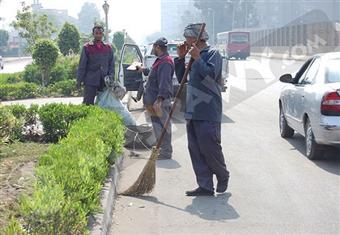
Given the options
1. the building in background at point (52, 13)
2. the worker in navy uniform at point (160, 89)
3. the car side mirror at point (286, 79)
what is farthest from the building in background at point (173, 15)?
the worker in navy uniform at point (160, 89)

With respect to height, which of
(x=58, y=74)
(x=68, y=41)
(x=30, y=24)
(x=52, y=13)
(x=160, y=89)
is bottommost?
(x=58, y=74)

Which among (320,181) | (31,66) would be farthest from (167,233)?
(31,66)

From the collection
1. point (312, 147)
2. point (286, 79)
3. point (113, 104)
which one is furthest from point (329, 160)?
point (113, 104)

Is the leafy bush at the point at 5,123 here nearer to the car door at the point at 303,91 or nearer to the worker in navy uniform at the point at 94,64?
the worker in navy uniform at the point at 94,64

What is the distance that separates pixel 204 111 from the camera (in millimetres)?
5887

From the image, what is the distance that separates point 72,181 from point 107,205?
0.92m

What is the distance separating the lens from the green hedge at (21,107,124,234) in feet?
11.3

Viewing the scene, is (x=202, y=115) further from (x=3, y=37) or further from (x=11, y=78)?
(x=3, y=37)

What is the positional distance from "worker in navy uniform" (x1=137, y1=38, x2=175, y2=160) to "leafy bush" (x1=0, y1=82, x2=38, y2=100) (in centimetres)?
1042

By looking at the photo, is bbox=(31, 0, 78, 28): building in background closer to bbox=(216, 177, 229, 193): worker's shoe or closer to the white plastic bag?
the white plastic bag

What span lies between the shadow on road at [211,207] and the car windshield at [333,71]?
2.48 metres

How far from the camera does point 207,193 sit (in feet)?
19.8

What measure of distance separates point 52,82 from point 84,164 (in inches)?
619

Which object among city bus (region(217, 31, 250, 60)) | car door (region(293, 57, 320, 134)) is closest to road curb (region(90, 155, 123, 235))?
car door (region(293, 57, 320, 134))
